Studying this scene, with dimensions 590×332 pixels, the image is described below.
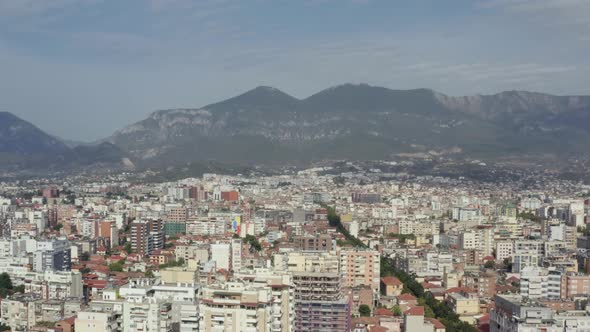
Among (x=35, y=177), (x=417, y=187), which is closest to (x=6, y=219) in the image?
(x=417, y=187)

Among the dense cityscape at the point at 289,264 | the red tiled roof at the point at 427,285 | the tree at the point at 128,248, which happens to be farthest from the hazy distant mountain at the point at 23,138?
the red tiled roof at the point at 427,285

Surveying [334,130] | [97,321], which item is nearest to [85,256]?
[97,321]

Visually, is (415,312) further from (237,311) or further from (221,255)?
(221,255)

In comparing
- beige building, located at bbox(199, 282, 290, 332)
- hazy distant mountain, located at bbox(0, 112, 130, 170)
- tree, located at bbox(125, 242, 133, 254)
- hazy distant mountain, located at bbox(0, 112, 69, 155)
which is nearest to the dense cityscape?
beige building, located at bbox(199, 282, 290, 332)

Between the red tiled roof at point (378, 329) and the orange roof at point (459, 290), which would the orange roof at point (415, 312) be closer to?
the red tiled roof at point (378, 329)

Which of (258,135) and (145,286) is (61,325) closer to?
(145,286)
